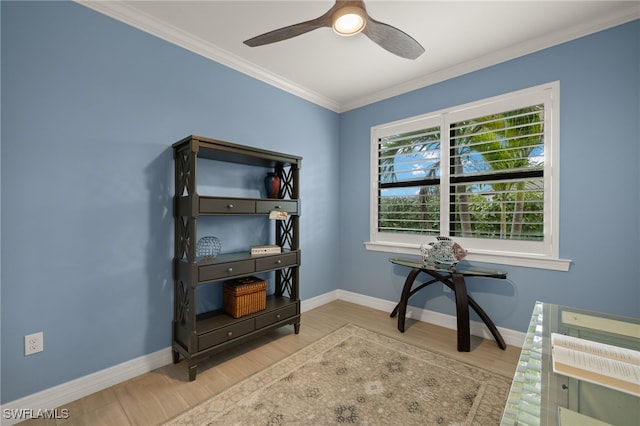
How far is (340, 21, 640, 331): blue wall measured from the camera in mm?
1969

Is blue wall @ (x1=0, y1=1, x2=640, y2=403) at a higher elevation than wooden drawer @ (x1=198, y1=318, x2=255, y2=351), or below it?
higher

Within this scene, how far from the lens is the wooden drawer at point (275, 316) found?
235cm

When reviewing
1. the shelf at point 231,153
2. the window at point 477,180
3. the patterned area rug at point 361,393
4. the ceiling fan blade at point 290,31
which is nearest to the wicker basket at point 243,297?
the patterned area rug at point 361,393

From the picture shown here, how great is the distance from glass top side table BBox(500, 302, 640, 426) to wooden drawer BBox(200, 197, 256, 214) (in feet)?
6.36

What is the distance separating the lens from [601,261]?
207cm

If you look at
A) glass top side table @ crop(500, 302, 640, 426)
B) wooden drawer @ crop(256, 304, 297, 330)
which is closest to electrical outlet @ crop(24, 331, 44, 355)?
wooden drawer @ crop(256, 304, 297, 330)

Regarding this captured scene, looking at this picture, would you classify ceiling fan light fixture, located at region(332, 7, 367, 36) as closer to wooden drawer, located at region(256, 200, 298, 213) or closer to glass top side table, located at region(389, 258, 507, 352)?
wooden drawer, located at region(256, 200, 298, 213)

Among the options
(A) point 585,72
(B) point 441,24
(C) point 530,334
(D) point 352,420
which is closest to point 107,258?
(D) point 352,420

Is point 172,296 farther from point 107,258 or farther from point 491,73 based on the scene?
point 491,73

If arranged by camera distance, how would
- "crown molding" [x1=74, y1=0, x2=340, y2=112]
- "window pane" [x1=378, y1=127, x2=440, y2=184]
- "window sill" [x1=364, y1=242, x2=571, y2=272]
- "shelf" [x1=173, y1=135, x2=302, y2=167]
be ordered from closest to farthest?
"crown molding" [x1=74, y1=0, x2=340, y2=112]
"shelf" [x1=173, y1=135, x2=302, y2=167]
"window sill" [x1=364, y1=242, x2=571, y2=272]
"window pane" [x1=378, y1=127, x2=440, y2=184]

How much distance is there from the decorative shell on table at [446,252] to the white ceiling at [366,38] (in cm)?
174

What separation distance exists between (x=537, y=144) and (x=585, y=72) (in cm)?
60

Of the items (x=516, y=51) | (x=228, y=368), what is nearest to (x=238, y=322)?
(x=228, y=368)

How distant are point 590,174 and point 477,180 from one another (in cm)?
Answer: 79
